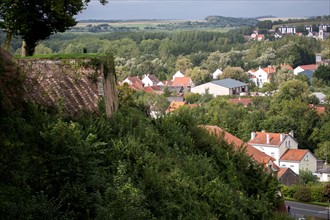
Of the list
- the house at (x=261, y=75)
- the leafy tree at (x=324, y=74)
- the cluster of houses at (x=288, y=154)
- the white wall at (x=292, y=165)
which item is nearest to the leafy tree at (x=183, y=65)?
the house at (x=261, y=75)

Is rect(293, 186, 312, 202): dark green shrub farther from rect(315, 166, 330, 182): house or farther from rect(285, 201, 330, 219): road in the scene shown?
rect(315, 166, 330, 182): house

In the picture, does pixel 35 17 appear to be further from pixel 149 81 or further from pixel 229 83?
pixel 149 81

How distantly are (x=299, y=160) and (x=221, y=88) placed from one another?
124 ft

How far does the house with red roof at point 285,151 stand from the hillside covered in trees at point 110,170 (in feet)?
112

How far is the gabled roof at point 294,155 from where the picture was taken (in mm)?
50750

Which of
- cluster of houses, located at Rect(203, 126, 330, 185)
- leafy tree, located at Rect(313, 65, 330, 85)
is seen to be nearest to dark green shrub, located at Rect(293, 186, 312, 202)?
cluster of houses, located at Rect(203, 126, 330, 185)

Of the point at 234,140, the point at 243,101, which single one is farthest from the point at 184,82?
the point at 234,140

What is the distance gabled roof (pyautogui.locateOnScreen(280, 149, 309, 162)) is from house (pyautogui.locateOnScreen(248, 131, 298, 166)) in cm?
35

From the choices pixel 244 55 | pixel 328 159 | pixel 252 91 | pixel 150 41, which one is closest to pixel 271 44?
pixel 244 55

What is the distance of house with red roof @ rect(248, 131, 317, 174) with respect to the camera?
1996 inches

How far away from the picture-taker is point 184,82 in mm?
97812

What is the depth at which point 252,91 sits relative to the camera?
95.0 meters

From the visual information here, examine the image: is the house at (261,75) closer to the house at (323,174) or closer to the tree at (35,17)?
the house at (323,174)

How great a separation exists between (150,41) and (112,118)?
130817mm
